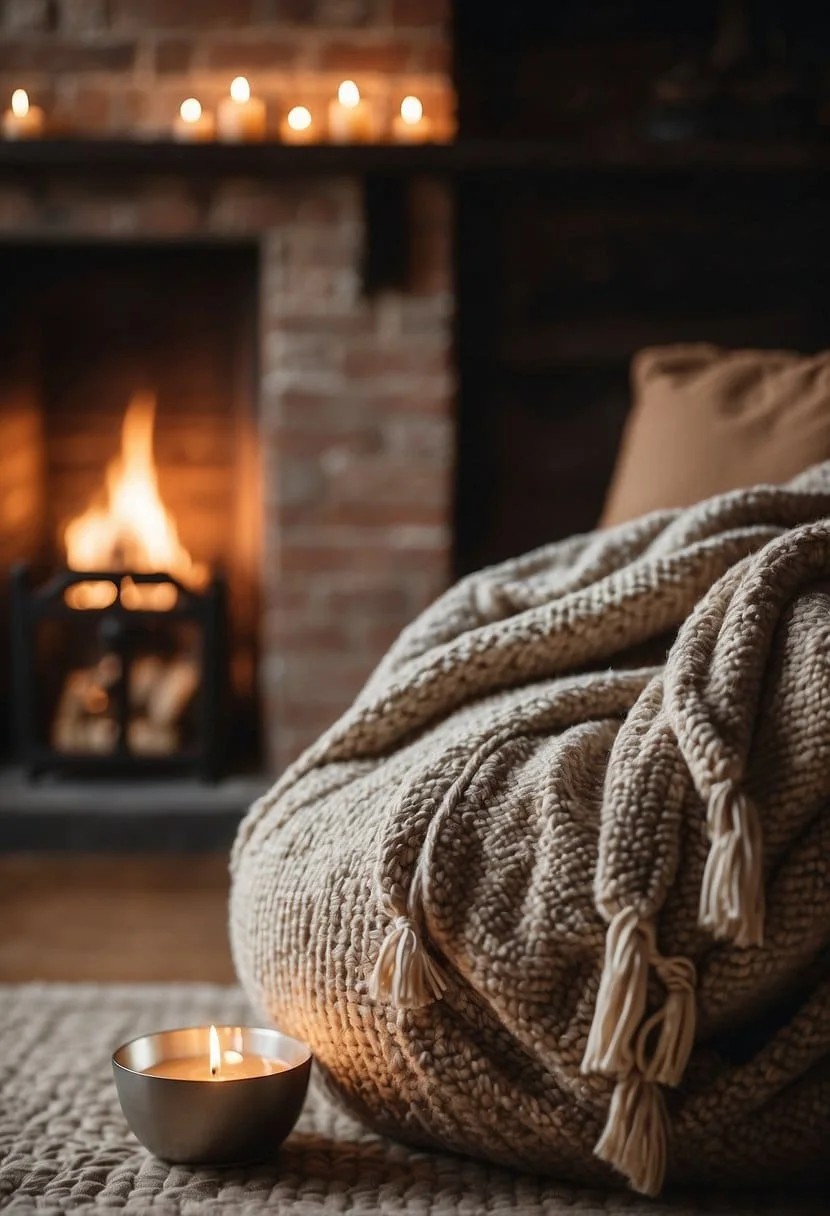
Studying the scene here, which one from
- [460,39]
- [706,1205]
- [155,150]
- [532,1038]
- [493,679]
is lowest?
[706,1205]

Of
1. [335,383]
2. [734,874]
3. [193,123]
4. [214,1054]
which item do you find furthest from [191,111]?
[734,874]

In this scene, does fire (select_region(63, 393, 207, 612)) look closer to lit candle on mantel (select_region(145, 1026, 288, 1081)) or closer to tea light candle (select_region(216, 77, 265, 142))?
tea light candle (select_region(216, 77, 265, 142))

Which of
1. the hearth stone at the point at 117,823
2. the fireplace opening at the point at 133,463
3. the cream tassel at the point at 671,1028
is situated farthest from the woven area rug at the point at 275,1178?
the fireplace opening at the point at 133,463

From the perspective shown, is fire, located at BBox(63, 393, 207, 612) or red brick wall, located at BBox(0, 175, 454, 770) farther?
fire, located at BBox(63, 393, 207, 612)

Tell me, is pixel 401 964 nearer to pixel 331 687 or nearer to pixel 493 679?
pixel 493 679

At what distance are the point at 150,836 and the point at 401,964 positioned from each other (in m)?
1.46

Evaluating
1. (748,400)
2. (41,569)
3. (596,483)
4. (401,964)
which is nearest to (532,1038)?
(401,964)

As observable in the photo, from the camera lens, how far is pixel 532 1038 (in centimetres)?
82

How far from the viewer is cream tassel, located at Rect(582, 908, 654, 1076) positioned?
770mm

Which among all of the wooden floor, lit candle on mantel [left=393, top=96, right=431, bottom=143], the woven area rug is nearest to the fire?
the wooden floor

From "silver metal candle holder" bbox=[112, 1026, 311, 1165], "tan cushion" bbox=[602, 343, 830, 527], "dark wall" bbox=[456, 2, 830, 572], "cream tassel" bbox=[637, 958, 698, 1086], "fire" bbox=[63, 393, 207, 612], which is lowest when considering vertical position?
"silver metal candle holder" bbox=[112, 1026, 311, 1165]

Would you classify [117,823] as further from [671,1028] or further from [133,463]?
[671,1028]

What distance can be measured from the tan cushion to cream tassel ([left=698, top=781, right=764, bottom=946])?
1.94 ft

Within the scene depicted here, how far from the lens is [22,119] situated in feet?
7.23
